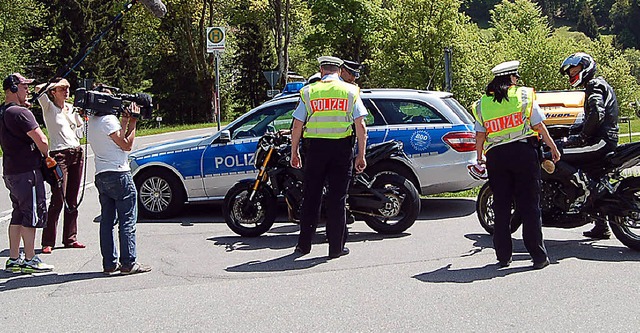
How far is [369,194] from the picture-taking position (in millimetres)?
8164

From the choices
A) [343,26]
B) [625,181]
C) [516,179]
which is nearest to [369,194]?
[516,179]

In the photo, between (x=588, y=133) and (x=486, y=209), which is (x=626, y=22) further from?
(x=588, y=133)

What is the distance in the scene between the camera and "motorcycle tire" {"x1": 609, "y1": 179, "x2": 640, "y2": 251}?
6913mm

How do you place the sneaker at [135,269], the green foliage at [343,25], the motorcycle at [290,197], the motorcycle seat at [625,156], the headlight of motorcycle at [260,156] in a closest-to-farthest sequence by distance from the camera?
the sneaker at [135,269] → the motorcycle seat at [625,156] → the motorcycle at [290,197] → the headlight of motorcycle at [260,156] → the green foliage at [343,25]

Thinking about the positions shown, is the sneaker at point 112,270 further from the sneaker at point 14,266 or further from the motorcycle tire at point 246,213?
the motorcycle tire at point 246,213

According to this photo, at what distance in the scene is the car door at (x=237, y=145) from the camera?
9.70 metres

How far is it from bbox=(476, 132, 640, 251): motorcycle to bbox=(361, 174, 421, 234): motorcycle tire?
1165 mm

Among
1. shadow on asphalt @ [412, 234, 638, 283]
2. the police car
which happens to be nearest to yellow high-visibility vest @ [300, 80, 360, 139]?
shadow on asphalt @ [412, 234, 638, 283]

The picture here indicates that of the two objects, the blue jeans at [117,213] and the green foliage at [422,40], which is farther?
the green foliage at [422,40]

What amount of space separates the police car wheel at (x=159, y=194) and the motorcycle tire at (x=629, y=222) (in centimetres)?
559

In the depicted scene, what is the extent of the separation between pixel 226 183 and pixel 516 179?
4.42 metres

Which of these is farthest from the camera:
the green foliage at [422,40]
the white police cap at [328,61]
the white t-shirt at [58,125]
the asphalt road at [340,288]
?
the green foliage at [422,40]

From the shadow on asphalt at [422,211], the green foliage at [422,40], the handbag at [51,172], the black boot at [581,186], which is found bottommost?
the shadow on asphalt at [422,211]

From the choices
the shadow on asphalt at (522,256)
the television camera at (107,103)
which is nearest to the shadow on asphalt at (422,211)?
the shadow on asphalt at (522,256)
